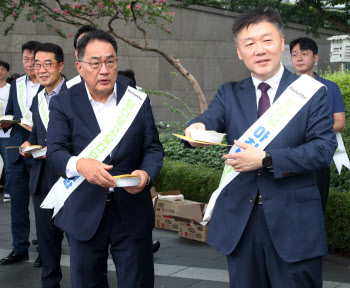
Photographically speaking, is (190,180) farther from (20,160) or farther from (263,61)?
(263,61)

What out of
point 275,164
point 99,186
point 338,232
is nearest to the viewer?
point 275,164

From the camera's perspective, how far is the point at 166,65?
15.8 meters

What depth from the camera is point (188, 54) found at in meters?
15.9

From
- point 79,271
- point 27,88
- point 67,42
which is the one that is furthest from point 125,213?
point 67,42

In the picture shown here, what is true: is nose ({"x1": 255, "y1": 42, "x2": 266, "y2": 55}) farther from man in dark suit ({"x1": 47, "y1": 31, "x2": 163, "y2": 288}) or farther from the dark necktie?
man in dark suit ({"x1": 47, "y1": 31, "x2": 163, "y2": 288})

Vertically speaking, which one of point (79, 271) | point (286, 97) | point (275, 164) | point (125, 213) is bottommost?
point (79, 271)

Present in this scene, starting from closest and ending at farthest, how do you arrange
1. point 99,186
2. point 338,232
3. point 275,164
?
point 275,164 < point 99,186 < point 338,232

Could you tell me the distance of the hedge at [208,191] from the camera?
19.2 ft

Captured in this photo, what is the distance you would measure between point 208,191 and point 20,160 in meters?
2.51

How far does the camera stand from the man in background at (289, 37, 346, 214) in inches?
185

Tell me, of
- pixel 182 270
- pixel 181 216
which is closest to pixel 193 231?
pixel 181 216

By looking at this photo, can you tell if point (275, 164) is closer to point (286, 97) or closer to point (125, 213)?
point (286, 97)

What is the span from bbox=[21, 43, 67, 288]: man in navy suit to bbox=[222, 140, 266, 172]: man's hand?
2.34 meters

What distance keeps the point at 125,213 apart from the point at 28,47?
10.2 ft
